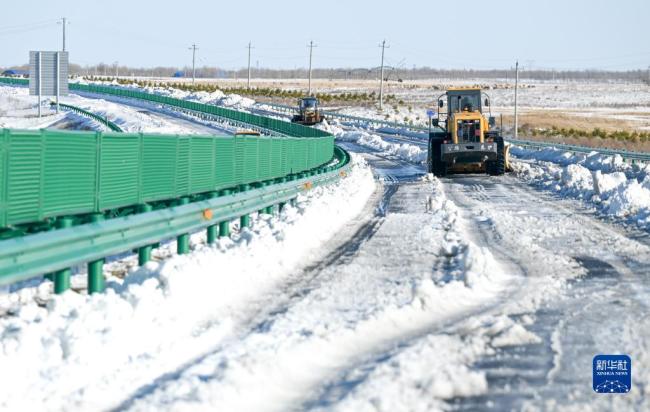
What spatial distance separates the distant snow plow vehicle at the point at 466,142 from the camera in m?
38.2

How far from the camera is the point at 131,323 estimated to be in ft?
31.5

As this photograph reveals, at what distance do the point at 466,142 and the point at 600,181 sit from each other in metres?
10.5

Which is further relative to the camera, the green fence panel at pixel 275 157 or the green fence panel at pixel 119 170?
the green fence panel at pixel 275 157

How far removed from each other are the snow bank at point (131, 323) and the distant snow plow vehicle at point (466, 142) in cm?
2368

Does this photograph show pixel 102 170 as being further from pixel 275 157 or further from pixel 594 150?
pixel 594 150

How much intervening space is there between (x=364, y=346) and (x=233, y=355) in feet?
4.23

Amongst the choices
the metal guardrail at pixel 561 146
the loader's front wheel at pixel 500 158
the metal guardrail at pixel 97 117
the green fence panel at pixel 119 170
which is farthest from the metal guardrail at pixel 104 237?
the metal guardrail at pixel 97 117

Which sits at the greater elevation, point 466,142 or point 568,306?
point 466,142

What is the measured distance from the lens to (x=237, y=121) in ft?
280

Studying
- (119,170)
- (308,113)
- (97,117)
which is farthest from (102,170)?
(308,113)

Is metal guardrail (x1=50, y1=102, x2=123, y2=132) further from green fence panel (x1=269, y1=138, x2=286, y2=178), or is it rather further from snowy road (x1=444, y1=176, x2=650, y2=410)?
snowy road (x1=444, y1=176, x2=650, y2=410)

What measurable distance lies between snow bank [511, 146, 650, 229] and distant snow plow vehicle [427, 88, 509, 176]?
1.58m

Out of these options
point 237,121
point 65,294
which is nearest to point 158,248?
point 65,294

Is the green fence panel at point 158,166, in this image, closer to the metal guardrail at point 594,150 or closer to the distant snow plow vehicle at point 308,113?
the metal guardrail at point 594,150
